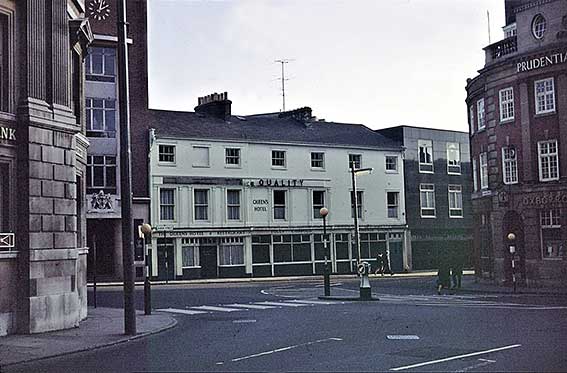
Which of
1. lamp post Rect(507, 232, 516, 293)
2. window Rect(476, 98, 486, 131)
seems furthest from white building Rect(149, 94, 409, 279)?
lamp post Rect(507, 232, 516, 293)

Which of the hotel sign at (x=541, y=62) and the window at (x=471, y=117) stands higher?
the hotel sign at (x=541, y=62)

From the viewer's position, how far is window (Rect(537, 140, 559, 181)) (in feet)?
121

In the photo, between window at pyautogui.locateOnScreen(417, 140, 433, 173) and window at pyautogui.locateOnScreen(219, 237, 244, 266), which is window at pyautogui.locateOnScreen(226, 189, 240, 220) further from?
window at pyautogui.locateOnScreen(417, 140, 433, 173)

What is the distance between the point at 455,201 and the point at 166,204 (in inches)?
994

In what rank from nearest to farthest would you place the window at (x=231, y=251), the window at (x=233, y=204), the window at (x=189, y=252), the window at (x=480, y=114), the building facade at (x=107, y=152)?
the window at (x=480, y=114) → the building facade at (x=107, y=152) → the window at (x=189, y=252) → the window at (x=231, y=251) → the window at (x=233, y=204)

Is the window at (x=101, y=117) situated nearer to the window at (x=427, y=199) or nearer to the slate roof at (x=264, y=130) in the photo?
the slate roof at (x=264, y=130)

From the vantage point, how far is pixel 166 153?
163ft

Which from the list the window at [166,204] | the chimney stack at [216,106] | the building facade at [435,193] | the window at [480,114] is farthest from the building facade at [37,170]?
the building facade at [435,193]

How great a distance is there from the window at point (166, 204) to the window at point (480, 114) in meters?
18.9

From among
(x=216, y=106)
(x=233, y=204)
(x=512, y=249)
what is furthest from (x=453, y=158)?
(x=512, y=249)

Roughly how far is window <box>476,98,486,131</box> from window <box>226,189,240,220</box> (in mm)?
16840

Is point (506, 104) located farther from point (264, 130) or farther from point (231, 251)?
point (231, 251)

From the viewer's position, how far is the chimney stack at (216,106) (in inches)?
2185

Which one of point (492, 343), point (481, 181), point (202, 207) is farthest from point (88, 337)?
point (202, 207)
